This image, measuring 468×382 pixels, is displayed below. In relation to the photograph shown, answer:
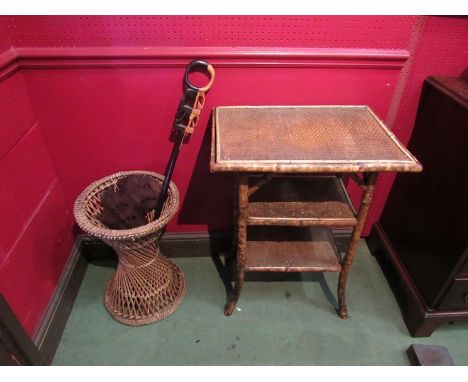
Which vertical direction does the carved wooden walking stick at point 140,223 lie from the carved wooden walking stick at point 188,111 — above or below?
below

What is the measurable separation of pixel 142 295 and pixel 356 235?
952 mm

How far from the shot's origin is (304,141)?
1056mm

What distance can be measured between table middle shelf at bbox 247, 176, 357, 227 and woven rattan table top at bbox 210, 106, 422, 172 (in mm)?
264

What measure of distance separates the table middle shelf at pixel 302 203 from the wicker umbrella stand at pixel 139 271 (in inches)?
13.3

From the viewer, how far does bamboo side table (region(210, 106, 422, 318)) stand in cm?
96

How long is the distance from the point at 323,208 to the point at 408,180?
1.71 ft

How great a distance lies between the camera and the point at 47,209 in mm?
1395

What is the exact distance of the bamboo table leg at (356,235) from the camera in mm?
1072

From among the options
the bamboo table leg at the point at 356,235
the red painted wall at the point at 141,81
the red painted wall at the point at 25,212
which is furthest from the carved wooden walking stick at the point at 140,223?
the bamboo table leg at the point at 356,235

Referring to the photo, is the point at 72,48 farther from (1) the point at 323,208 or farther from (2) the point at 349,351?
(2) the point at 349,351

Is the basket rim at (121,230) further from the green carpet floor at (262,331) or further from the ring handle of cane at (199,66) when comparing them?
the green carpet floor at (262,331)

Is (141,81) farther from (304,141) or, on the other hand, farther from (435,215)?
(435,215)

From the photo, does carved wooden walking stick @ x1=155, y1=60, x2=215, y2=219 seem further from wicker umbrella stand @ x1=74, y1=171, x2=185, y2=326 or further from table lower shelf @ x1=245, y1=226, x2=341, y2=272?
table lower shelf @ x1=245, y1=226, x2=341, y2=272

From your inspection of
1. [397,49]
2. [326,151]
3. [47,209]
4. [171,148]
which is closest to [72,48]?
[171,148]
